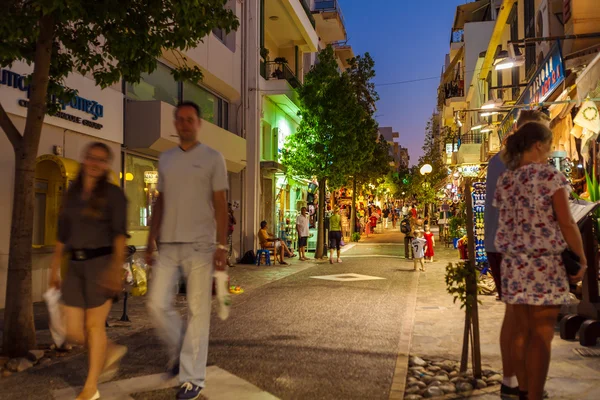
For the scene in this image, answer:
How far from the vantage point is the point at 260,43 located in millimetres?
20672

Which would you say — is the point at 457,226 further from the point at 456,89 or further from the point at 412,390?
the point at 456,89

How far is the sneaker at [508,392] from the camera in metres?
4.11

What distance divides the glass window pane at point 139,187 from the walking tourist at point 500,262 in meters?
10.0

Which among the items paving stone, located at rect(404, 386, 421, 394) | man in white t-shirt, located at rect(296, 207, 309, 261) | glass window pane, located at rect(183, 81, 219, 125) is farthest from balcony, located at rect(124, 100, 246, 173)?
paving stone, located at rect(404, 386, 421, 394)

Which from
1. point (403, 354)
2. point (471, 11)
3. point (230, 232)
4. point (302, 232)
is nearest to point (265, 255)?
point (230, 232)

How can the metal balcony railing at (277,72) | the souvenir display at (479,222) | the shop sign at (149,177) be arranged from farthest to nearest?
the metal balcony railing at (277,72) → the shop sign at (149,177) → the souvenir display at (479,222)

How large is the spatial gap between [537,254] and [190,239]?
7.55 ft

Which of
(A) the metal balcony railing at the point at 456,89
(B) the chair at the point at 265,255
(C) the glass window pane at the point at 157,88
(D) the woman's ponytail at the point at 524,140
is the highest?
(A) the metal balcony railing at the point at 456,89

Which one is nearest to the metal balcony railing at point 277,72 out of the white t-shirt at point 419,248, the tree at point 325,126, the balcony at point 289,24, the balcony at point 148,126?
the tree at point 325,126

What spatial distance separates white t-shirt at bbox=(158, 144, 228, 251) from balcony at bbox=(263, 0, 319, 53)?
19.0 meters

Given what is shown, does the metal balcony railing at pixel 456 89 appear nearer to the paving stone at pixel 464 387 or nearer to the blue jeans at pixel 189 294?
the paving stone at pixel 464 387

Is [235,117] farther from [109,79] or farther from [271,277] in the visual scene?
[109,79]

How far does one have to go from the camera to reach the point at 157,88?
14758mm

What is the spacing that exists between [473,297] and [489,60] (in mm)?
25248
